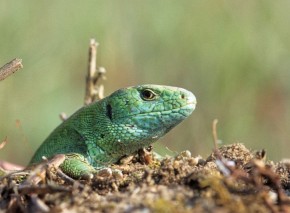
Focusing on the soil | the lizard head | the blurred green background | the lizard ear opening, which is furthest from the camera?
the blurred green background

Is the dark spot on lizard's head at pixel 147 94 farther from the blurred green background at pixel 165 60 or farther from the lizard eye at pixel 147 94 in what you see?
the blurred green background at pixel 165 60

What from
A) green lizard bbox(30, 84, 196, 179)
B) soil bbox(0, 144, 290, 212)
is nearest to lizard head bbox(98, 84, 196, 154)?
green lizard bbox(30, 84, 196, 179)

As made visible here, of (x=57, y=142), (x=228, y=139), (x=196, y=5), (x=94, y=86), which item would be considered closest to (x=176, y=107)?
(x=57, y=142)

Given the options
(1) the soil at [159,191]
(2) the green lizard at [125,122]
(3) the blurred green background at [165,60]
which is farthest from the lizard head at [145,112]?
(3) the blurred green background at [165,60]

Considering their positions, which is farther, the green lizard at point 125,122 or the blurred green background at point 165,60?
the blurred green background at point 165,60

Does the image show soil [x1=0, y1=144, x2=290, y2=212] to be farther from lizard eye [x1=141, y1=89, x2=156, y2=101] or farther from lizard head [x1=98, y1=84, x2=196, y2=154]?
lizard eye [x1=141, y1=89, x2=156, y2=101]

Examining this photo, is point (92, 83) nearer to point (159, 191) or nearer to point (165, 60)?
point (159, 191)

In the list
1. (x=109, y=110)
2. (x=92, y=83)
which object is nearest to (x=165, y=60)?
(x=92, y=83)
